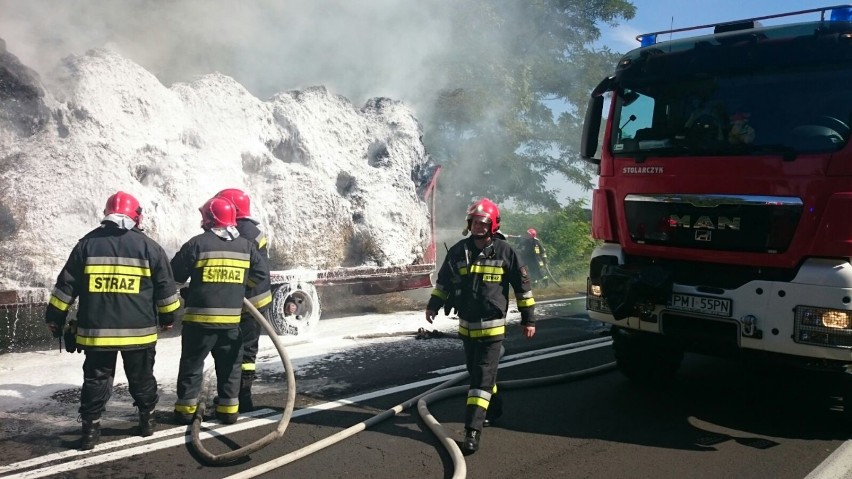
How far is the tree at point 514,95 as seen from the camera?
18094 mm

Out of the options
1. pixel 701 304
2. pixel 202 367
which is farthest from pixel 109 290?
pixel 701 304

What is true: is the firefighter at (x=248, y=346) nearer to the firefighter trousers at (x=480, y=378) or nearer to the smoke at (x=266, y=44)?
the firefighter trousers at (x=480, y=378)

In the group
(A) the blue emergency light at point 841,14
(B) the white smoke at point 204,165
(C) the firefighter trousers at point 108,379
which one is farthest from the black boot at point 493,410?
(B) the white smoke at point 204,165

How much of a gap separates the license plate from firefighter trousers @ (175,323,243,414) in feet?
10.7

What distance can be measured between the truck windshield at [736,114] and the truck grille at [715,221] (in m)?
0.36

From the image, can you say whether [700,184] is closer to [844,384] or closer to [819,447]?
[844,384]

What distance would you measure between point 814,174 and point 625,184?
1.41m

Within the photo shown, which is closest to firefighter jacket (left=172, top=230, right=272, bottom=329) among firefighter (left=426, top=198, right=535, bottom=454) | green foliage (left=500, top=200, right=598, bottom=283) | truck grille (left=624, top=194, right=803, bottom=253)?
firefighter (left=426, top=198, right=535, bottom=454)

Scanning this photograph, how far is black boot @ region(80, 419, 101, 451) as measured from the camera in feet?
13.4

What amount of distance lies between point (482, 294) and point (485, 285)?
70mm

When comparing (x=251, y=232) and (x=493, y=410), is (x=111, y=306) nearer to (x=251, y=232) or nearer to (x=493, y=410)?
(x=251, y=232)

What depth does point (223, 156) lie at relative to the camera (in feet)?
28.2

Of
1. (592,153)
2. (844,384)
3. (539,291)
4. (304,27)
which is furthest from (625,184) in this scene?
(304,27)

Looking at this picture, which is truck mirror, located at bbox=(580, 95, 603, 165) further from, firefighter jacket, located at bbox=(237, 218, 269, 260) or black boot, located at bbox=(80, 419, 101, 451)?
black boot, located at bbox=(80, 419, 101, 451)
